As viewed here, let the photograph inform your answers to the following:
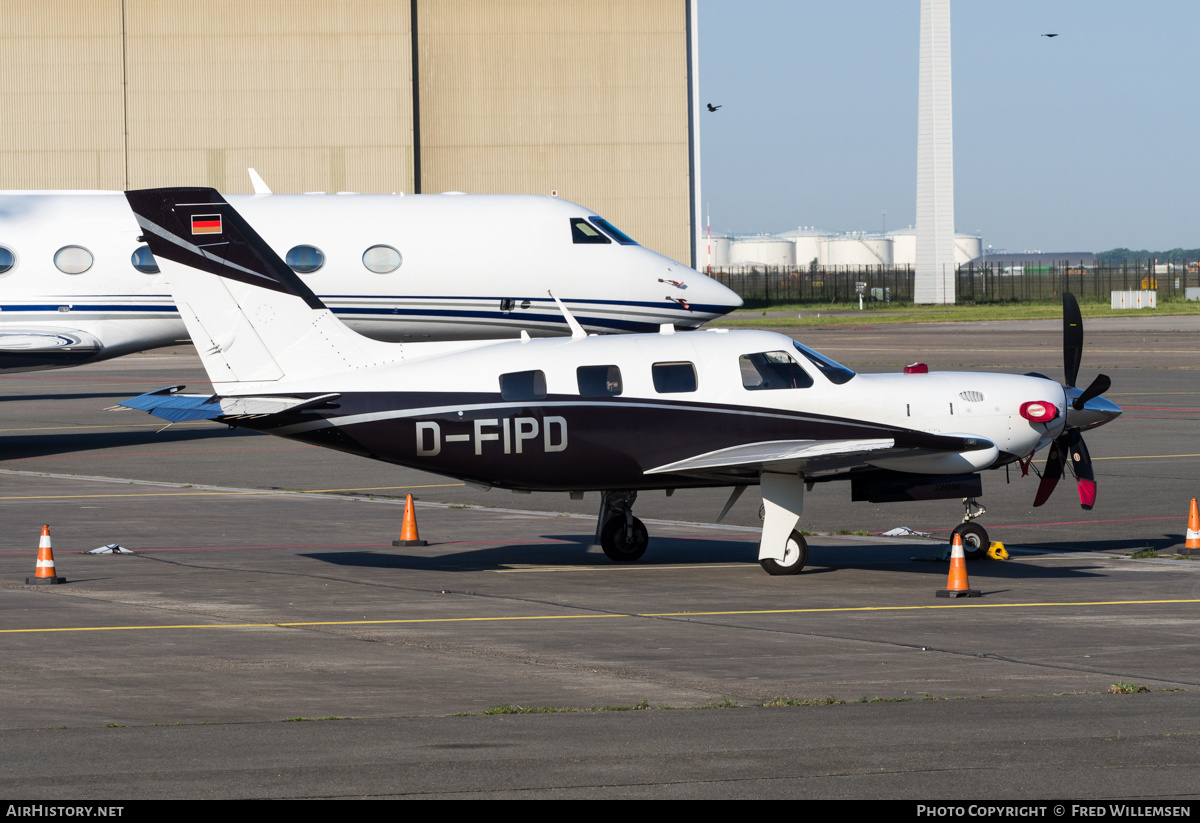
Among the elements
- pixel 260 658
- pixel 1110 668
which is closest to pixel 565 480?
pixel 260 658

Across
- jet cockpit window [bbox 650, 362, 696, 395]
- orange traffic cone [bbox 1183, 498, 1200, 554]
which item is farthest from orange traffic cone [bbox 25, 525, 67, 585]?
orange traffic cone [bbox 1183, 498, 1200, 554]

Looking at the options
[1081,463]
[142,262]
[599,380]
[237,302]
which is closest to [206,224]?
[237,302]

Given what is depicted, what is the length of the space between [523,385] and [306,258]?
14.6 m

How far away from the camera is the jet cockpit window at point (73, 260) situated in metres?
29.7

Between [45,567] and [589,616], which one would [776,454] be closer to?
[589,616]

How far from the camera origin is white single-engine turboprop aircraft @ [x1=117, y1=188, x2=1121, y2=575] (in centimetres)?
1600

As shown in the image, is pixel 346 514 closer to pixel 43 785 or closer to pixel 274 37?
pixel 43 785

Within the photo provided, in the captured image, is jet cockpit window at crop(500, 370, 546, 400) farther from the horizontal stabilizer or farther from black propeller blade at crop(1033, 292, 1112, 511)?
black propeller blade at crop(1033, 292, 1112, 511)

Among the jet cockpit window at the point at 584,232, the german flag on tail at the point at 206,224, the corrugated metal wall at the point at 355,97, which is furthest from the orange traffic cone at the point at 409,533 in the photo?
the corrugated metal wall at the point at 355,97

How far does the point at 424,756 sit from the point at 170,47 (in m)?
61.9

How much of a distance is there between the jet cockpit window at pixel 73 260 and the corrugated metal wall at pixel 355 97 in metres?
36.0

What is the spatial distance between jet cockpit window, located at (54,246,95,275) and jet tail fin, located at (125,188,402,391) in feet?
44.4

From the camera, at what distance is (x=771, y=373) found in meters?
16.5

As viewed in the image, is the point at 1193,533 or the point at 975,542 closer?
the point at 975,542
